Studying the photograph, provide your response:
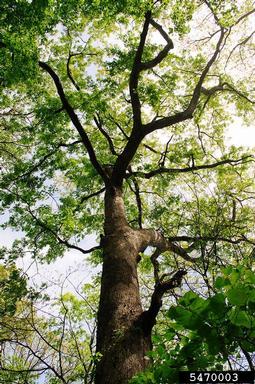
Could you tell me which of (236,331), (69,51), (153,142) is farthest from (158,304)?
(153,142)

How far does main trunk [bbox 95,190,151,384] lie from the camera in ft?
12.3

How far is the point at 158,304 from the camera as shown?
4.25 meters

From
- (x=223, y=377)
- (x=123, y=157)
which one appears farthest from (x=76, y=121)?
(x=223, y=377)

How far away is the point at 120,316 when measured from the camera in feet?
14.4

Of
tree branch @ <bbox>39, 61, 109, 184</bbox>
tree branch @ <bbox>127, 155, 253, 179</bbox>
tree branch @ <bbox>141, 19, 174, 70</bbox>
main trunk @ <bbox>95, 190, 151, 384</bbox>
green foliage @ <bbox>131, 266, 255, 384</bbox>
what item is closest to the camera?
green foliage @ <bbox>131, 266, 255, 384</bbox>

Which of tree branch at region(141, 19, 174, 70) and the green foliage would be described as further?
tree branch at region(141, 19, 174, 70)

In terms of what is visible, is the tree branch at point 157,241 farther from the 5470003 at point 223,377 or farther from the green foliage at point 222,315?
the green foliage at point 222,315

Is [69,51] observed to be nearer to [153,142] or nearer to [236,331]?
[153,142]

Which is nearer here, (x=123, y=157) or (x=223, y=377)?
(x=223, y=377)

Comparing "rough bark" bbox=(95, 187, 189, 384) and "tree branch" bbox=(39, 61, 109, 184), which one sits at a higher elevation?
"tree branch" bbox=(39, 61, 109, 184)

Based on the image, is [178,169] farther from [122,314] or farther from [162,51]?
[122,314]

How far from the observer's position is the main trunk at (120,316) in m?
3.75

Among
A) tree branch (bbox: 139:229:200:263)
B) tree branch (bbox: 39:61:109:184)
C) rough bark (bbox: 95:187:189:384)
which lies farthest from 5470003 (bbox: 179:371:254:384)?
tree branch (bbox: 39:61:109:184)

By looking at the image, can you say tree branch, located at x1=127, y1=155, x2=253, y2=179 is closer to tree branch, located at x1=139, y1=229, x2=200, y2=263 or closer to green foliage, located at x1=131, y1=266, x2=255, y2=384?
tree branch, located at x1=139, y1=229, x2=200, y2=263
